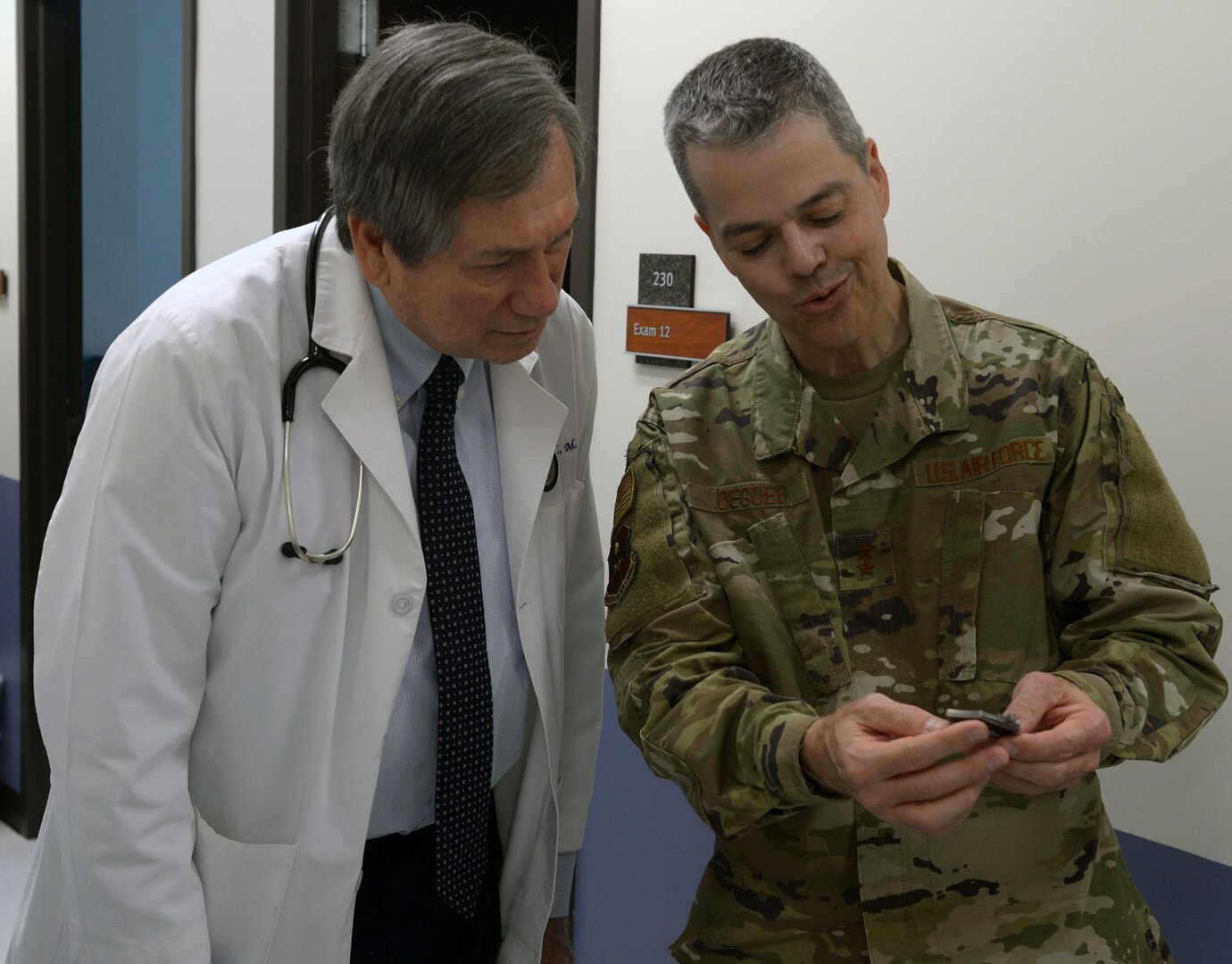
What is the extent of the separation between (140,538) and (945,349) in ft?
2.97

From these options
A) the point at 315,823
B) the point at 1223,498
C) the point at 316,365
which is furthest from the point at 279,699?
the point at 1223,498

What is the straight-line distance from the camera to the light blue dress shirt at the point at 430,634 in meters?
1.41

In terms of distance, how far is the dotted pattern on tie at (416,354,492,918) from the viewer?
140cm

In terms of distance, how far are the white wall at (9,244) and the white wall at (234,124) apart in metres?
1.04

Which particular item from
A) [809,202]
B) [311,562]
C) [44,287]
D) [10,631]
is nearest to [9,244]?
[44,287]

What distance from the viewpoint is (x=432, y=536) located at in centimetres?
142

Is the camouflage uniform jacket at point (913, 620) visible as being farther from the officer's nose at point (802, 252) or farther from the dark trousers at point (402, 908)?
the dark trousers at point (402, 908)

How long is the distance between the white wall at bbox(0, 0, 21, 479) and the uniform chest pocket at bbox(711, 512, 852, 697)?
3.35 metres

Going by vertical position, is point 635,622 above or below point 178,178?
below

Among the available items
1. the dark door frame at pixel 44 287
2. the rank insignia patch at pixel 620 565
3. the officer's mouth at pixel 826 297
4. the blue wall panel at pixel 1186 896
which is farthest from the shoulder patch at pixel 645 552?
the dark door frame at pixel 44 287

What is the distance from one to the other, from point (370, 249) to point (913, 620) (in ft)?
2.39

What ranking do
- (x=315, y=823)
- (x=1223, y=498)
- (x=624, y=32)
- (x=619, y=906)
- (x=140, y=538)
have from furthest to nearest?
(x=619, y=906), (x=624, y=32), (x=1223, y=498), (x=315, y=823), (x=140, y=538)

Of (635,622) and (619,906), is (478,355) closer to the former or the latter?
(635,622)

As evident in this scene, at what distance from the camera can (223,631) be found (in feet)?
4.31
